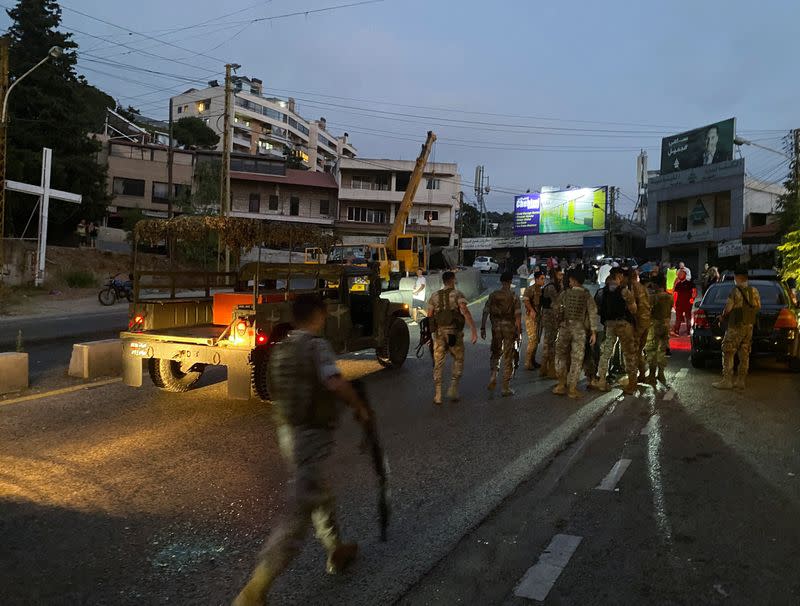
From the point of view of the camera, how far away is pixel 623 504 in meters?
4.76

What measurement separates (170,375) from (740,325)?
784 cm

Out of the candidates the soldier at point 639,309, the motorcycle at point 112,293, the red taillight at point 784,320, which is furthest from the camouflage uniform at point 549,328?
the motorcycle at point 112,293

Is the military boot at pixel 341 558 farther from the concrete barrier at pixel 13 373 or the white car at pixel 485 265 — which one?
the white car at pixel 485 265

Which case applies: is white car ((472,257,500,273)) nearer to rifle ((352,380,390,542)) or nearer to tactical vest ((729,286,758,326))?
tactical vest ((729,286,758,326))

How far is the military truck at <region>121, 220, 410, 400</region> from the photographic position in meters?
7.33

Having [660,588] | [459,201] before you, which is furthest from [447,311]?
[459,201]

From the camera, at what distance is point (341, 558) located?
A: 3543 mm

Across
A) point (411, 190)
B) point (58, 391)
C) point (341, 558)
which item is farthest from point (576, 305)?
point (411, 190)

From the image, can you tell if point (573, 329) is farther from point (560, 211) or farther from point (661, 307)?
point (560, 211)

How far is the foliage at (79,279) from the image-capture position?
92.0 ft

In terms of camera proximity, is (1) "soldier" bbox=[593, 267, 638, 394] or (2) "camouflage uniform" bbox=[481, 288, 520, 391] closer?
(2) "camouflage uniform" bbox=[481, 288, 520, 391]

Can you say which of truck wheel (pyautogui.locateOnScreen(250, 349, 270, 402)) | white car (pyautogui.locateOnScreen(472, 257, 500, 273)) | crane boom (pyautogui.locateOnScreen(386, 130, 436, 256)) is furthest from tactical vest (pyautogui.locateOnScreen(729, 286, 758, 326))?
white car (pyautogui.locateOnScreen(472, 257, 500, 273))

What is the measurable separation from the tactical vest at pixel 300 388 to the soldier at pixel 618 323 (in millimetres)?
6643

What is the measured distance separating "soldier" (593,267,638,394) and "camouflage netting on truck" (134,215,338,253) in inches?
186
